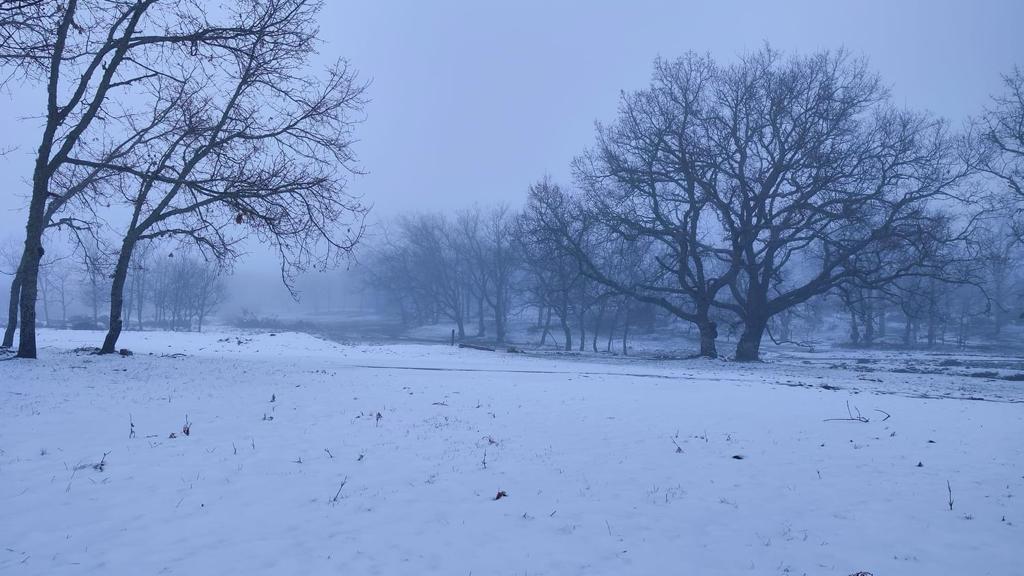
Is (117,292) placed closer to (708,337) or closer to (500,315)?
(708,337)

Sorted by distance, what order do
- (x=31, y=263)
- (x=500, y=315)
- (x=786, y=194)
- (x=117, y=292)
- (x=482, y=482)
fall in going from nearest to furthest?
(x=482, y=482) < (x=31, y=263) < (x=117, y=292) < (x=786, y=194) < (x=500, y=315)

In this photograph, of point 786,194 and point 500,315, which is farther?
point 500,315

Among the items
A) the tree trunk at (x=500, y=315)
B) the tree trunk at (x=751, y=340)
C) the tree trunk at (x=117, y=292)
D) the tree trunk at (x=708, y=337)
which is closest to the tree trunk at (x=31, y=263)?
the tree trunk at (x=117, y=292)

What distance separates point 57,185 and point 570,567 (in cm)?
1839

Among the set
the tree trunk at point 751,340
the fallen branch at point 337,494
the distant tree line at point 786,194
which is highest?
the distant tree line at point 786,194

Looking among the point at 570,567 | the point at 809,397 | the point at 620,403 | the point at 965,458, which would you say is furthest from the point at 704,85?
the point at 570,567

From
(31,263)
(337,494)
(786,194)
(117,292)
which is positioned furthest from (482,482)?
(786,194)

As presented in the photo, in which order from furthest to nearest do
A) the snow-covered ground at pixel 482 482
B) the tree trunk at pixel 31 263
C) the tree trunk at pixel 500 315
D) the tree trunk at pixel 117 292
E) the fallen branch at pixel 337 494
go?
the tree trunk at pixel 500 315 → the tree trunk at pixel 117 292 → the tree trunk at pixel 31 263 → the fallen branch at pixel 337 494 → the snow-covered ground at pixel 482 482

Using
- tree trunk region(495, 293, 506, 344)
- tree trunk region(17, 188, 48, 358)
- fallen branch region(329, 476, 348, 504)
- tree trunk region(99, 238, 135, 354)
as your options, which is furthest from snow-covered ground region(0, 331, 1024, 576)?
tree trunk region(495, 293, 506, 344)

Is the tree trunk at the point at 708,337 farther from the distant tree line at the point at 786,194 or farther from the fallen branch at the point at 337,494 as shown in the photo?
the fallen branch at the point at 337,494

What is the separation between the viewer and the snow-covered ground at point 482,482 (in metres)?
5.27

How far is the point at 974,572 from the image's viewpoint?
16.7 ft

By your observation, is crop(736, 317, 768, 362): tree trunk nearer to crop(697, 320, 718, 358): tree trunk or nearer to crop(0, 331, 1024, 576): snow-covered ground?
crop(697, 320, 718, 358): tree trunk

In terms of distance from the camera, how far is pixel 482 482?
23.4 feet
